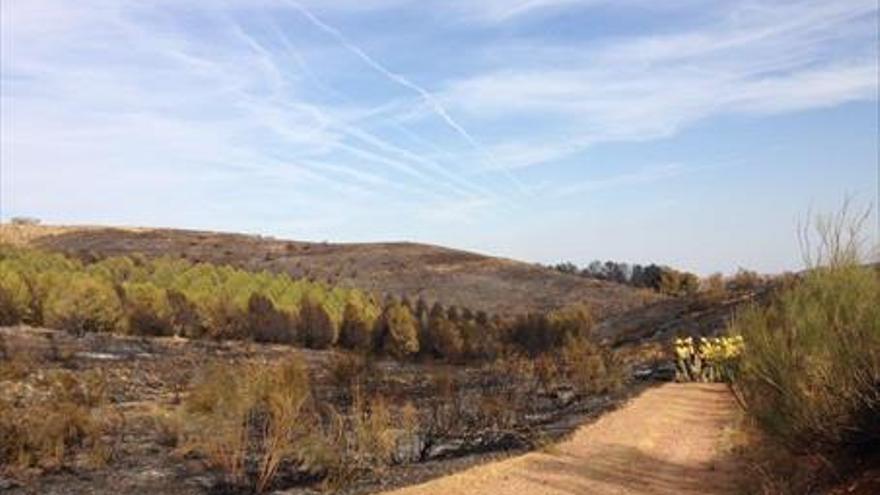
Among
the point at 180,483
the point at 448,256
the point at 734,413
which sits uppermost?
the point at 448,256

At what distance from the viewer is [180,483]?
1519 centimetres

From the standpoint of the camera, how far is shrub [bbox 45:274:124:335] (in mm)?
31609

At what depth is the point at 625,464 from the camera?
15.7 m

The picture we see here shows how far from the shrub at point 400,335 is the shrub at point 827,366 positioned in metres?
22.4

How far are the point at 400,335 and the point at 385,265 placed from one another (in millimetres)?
33612

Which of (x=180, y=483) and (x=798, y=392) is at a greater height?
(x=798, y=392)

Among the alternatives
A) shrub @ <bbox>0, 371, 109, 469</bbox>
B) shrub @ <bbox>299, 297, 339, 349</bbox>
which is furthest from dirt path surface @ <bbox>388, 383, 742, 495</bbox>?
shrub @ <bbox>299, 297, 339, 349</bbox>

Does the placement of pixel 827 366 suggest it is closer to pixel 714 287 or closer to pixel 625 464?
pixel 625 464

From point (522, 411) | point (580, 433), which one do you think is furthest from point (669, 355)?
point (580, 433)

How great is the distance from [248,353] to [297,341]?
13.9 feet

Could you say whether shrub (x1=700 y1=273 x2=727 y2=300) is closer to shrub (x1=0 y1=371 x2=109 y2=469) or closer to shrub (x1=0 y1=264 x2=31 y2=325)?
shrub (x1=0 y1=264 x2=31 y2=325)

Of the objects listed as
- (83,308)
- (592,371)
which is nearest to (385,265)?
(83,308)

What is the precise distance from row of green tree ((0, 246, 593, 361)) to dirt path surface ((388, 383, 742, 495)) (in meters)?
17.1

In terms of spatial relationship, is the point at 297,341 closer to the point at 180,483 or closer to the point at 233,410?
the point at 233,410
